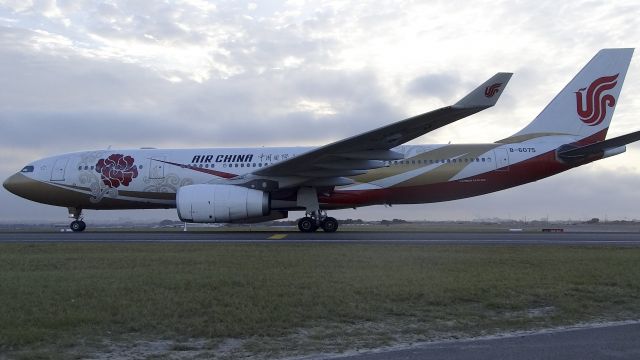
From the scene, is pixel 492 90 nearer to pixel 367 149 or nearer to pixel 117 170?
pixel 367 149

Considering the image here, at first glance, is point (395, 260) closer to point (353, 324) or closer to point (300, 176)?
point (353, 324)

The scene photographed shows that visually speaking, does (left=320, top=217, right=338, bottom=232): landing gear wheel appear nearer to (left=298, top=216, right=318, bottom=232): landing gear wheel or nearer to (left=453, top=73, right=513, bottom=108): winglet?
(left=298, top=216, right=318, bottom=232): landing gear wheel

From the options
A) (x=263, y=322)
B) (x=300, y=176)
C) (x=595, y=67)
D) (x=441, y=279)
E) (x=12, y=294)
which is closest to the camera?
(x=263, y=322)

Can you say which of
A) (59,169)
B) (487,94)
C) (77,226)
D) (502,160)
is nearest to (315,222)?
(502,160)

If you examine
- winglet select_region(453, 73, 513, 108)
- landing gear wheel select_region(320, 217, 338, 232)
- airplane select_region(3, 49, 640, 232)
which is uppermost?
winglet select_region(453, 73, 513, 108)

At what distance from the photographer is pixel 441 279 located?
27.9 feet

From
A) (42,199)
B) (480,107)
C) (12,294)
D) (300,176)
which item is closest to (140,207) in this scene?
(42,199)

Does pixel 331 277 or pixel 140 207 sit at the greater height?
pixel 140 207

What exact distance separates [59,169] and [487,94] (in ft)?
56.2

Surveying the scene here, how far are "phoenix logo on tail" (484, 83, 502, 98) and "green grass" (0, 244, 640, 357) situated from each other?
517cm

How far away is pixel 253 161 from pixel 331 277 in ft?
48.3

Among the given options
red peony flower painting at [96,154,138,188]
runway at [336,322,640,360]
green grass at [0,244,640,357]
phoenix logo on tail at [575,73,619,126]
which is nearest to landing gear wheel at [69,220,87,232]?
red peony flower painting at [96,154,138,188]

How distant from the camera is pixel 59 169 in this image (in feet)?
80.3

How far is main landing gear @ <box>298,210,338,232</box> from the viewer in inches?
826
